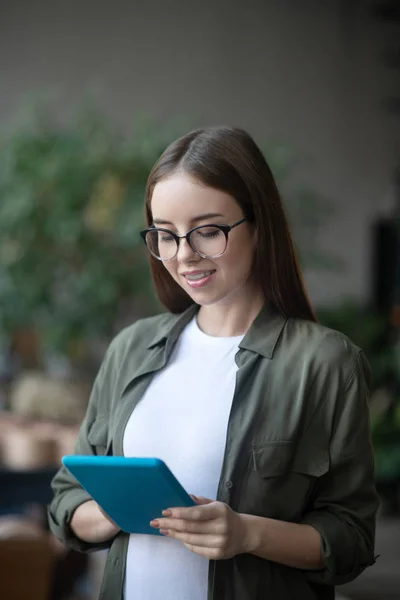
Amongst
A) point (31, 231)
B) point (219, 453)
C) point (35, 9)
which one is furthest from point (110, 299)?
point (219, 453)

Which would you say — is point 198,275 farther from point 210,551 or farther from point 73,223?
point 73,223

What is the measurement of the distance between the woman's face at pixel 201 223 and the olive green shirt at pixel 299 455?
11cm

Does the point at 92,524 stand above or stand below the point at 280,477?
below

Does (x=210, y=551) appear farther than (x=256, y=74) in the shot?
No

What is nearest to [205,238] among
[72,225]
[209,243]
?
[209,243]

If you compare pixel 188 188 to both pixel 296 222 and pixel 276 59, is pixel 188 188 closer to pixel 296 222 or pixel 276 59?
pixel 296 222

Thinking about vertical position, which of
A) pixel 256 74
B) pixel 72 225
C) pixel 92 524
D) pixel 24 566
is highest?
pixel 256 74

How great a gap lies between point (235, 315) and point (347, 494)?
341 mm

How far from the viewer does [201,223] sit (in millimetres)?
1222

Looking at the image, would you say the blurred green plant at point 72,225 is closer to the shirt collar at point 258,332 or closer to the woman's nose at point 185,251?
the shirt collar at point 258,332

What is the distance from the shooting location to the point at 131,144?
14.7ft

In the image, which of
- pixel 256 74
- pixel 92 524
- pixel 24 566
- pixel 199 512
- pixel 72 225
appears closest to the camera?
pixel 199 512

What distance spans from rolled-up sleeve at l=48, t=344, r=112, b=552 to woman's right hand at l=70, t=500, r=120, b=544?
0.03 feet

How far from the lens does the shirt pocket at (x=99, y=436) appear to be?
137 centimetres
